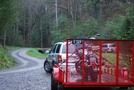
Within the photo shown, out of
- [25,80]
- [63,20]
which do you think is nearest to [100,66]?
[25,80]

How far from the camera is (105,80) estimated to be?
6.21m

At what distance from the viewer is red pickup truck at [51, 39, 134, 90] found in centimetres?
599

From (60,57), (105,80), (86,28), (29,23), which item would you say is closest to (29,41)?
(29,23)

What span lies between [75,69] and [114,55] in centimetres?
136

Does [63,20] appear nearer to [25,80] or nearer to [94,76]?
[25,80]

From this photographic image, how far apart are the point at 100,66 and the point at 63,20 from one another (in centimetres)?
4529

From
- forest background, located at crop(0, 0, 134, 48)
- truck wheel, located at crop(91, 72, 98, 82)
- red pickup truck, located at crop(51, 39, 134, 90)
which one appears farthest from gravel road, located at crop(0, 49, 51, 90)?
forest background, located at crop(0, 0, 134, 48)

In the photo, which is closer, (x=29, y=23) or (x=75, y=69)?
(x=75, y=69)

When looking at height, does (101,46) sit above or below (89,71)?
above

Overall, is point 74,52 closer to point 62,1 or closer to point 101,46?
point 101,46

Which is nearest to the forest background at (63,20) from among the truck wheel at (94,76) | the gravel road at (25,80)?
the gravel road at (25,80)

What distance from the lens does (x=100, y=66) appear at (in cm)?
607

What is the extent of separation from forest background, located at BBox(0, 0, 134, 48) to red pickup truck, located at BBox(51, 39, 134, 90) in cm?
936

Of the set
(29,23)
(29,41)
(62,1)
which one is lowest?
(29,41)
